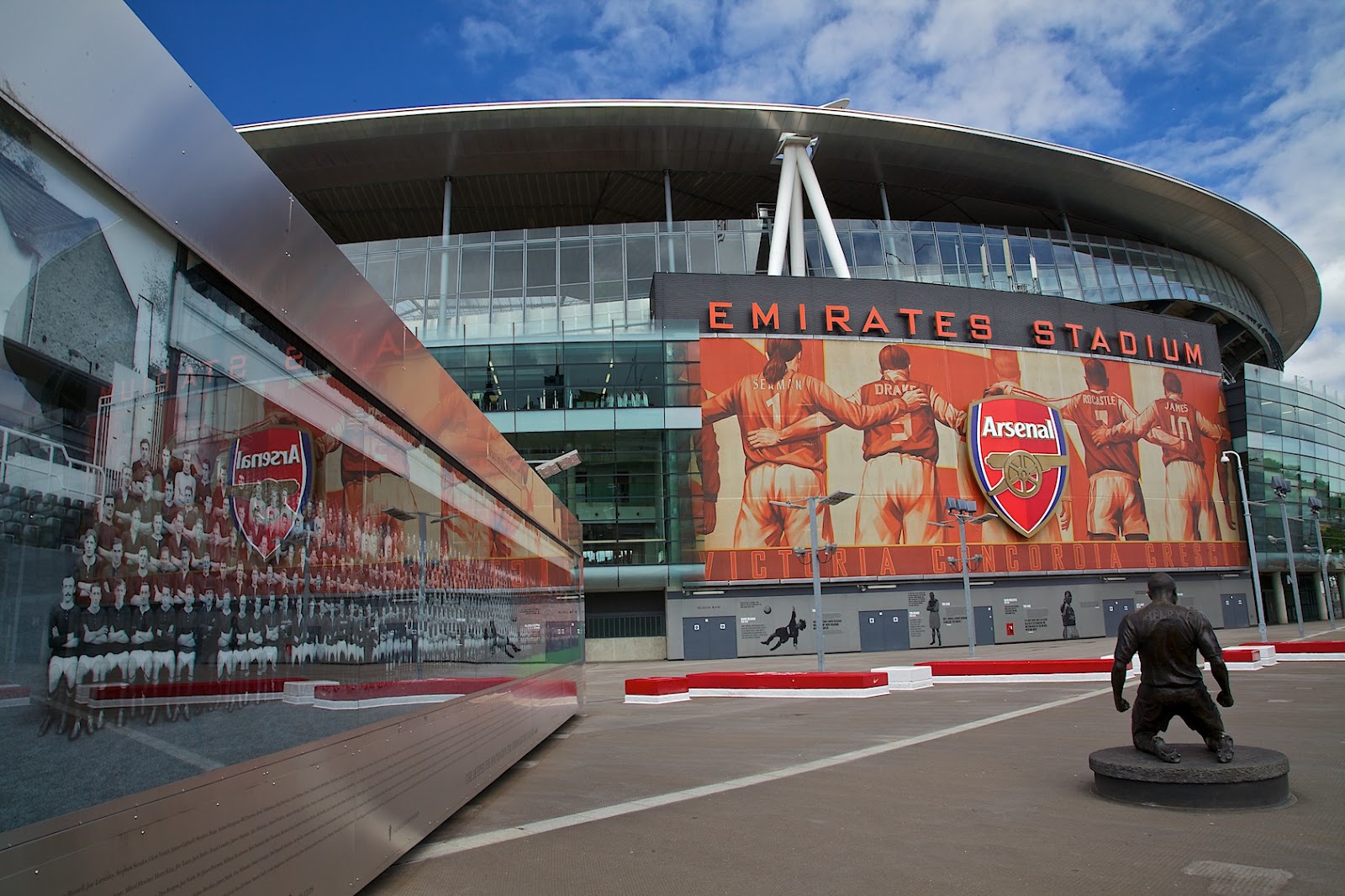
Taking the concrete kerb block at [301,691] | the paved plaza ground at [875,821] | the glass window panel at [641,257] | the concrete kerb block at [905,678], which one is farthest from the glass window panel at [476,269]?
the concrete kerb block at [301,691]

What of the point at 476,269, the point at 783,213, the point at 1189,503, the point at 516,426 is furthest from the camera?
the point at 1189,503

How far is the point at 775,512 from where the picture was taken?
3897 cm

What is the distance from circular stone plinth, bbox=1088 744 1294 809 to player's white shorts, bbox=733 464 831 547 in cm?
3135

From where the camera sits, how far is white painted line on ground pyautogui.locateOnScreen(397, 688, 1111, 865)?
6343mm

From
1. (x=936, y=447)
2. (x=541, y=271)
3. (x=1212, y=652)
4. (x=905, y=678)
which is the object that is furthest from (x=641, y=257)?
(x=1212, y=652)

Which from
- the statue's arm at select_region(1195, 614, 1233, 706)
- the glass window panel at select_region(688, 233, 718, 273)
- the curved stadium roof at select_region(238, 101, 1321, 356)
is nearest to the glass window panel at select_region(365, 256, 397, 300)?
the curved stadium roof at select_region(238, 101, 1321, 356)

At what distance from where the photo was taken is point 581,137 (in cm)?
4441

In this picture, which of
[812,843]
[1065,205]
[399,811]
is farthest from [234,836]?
[1065,205]

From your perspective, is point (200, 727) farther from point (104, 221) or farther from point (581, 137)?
point (581, 137)

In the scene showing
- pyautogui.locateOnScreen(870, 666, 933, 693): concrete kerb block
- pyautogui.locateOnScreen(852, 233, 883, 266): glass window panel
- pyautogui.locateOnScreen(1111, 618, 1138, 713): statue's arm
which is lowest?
pyautogui.locateOnScreen(870, 666, 933, 693): concrete kerb block

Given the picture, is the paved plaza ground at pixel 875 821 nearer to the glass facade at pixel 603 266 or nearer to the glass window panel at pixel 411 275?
the glass facade at pixel 603 266

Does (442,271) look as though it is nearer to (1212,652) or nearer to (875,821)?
(875,821)

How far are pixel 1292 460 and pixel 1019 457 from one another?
2158 cm

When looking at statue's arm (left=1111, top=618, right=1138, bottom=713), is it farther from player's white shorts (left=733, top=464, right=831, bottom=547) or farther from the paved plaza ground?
player's white shorts (left=733, top=464, right=831, bottom=547)
